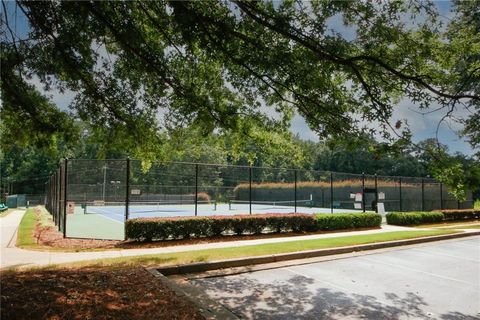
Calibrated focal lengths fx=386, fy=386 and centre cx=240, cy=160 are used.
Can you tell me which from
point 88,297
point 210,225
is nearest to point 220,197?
point 210,225

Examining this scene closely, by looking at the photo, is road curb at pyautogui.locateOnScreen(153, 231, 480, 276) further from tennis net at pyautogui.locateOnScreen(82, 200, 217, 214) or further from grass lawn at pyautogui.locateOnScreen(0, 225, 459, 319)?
tennis net at pyautogui.locateOnScreen(82, 200, 217, 214)

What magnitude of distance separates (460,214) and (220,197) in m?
35.3

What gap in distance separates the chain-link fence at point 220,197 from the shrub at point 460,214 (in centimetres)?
313

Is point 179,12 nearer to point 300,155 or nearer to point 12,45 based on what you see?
point 12,45

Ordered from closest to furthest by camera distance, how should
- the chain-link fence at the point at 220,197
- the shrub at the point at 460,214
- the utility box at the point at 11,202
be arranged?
the chain-link fence at the point at 220,197 → the shrub at the point at 460,214 → the utility box at the point at 11,202

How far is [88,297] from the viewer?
18.5 ft

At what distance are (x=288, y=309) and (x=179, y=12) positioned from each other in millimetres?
5074

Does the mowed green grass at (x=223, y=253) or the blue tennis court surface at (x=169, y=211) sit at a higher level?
the mowed green grass at (x=223, y=253)

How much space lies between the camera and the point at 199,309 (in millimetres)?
5586

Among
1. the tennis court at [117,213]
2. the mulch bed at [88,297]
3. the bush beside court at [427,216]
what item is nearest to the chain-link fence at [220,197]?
the tennis court at [117,213]

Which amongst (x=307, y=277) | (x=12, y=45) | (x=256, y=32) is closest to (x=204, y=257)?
(x=307, y=277)

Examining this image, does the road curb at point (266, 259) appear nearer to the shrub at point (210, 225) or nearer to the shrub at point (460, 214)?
the shrub at point (210, 225)

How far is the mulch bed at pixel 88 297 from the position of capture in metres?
4.88

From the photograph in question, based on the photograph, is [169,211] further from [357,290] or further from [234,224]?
[357,290]
